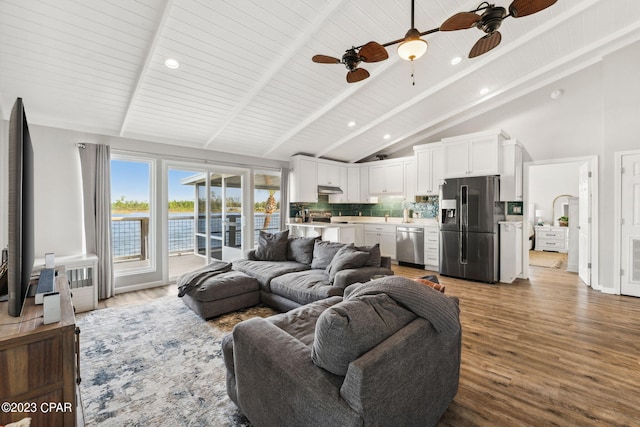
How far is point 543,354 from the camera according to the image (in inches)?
97.8

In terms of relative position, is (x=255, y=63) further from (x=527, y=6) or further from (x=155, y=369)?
(x=155, y=369)

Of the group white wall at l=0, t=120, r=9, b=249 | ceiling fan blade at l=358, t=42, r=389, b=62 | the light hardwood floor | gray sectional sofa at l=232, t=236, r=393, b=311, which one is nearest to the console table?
the light hardwood floor

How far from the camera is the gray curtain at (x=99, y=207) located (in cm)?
389

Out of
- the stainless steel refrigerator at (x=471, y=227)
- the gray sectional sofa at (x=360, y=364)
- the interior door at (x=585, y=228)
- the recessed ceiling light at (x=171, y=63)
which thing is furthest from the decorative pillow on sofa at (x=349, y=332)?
the interior door at (x=585, y=228)

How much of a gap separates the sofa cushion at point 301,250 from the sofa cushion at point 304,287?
1.81ft

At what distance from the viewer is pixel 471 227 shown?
491cm

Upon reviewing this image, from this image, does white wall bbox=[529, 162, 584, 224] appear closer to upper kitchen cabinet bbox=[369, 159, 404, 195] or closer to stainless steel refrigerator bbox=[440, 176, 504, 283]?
upper kitchen cabinet bbox=[369, 159, 404, 195]

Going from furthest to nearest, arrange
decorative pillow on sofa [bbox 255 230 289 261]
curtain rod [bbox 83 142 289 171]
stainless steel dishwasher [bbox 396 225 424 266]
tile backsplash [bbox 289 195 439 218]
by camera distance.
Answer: tile backsplash [bbox 289 195 439 218], stainless steel dishwasher [bbox 396 225 424 266], decorative pillow on sofa [bbox 255 230 289 261], curtain rod [bbox 83 142 289 171]

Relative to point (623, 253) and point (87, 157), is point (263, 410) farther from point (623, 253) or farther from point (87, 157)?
point (623, 253)

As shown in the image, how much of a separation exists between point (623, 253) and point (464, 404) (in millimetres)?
4249

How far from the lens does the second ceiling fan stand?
6.53ft

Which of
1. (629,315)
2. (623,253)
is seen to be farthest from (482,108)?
(629,315)

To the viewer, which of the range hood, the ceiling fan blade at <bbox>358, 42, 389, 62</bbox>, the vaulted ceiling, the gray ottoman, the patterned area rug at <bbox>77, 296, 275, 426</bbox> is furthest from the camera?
the range hood

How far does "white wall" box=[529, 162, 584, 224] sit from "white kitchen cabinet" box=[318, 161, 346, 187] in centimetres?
582
